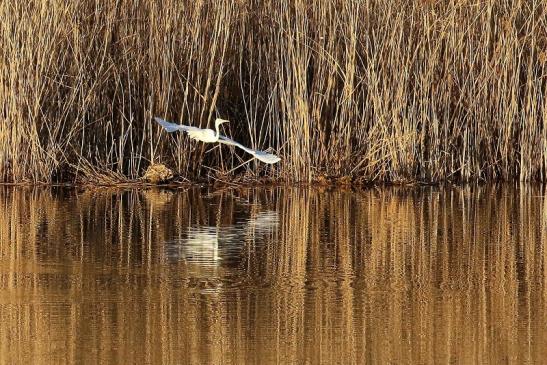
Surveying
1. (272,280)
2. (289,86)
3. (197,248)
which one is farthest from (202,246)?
(289,86)

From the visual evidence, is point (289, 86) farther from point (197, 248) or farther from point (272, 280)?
point (272, 280)

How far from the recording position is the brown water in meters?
4.54

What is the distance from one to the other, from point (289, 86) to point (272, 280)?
425 cm

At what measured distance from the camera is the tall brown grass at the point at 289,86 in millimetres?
9805

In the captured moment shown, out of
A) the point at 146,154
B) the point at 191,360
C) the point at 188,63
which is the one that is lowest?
the point at 191,360

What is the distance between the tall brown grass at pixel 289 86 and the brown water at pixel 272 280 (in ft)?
3.05

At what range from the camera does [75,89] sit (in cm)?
979

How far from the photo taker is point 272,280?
583 cm

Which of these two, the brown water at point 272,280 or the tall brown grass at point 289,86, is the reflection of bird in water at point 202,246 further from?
the tall brown grass at point 289,86

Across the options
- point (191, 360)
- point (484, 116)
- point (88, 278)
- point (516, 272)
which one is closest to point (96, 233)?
point (88, 278)

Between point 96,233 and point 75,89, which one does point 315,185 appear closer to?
point 75,89

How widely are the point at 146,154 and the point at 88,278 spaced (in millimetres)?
4397

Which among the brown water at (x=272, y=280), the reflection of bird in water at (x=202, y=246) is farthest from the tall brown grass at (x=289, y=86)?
the reflection of bird in water at (x=202, y=246)

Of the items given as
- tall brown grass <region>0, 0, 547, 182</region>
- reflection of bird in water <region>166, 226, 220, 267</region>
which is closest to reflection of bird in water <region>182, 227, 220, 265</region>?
reflection of bird in water <region>166, 226, 220, 267</region>
